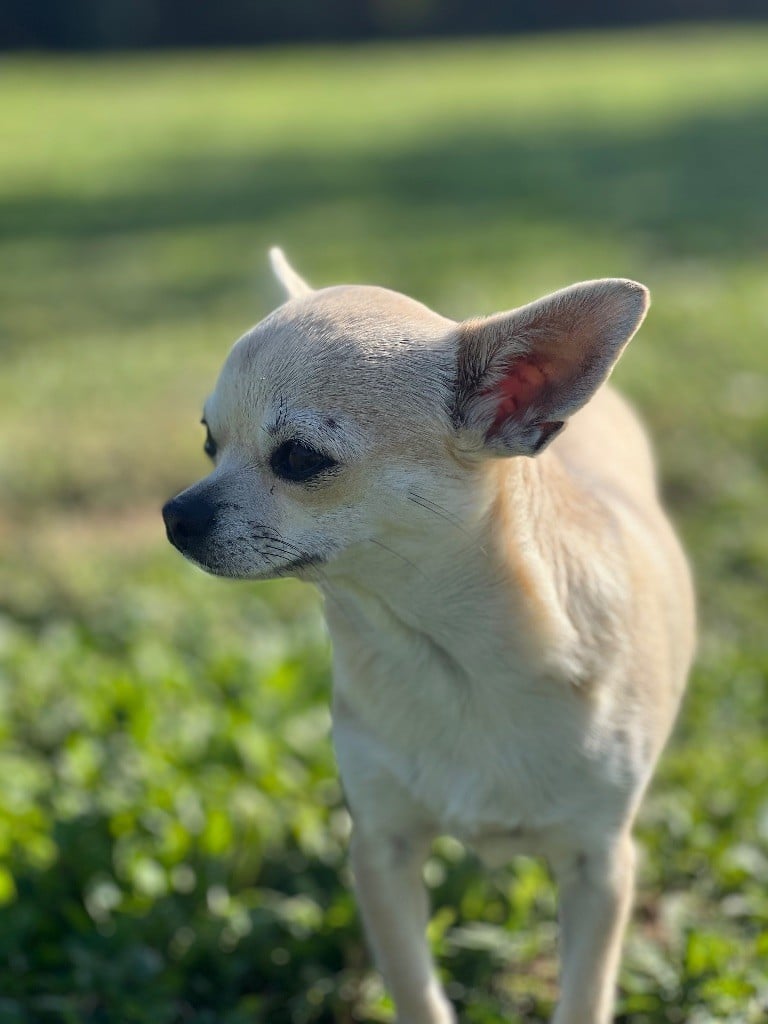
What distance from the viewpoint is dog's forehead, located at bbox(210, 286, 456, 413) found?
8.70 ft

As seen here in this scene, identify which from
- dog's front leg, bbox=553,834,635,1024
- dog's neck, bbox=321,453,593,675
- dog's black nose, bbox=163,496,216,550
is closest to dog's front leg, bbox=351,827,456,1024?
dog's front leg, bbox=553,834,635,1024

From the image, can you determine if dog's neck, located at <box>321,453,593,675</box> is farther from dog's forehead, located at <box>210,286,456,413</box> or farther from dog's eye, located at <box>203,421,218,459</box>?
dog's eye, located at <box>203,421,218,459</box>

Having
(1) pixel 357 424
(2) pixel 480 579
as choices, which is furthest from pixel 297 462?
(2) pixel 480 579

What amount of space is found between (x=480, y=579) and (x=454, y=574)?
56mm

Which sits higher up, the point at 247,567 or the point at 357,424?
the point at 357,424

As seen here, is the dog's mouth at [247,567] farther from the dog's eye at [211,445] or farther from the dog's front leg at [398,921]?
the dog's front leg at [398,921]

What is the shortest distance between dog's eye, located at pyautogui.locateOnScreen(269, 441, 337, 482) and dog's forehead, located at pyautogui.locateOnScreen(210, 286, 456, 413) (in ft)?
0.30

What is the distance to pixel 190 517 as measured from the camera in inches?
106

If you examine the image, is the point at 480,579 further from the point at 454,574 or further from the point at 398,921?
the point at 398,921

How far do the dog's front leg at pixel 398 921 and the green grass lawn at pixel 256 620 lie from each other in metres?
0.28

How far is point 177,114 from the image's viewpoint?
17156mm

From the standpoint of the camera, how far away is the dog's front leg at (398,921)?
3.08 metres

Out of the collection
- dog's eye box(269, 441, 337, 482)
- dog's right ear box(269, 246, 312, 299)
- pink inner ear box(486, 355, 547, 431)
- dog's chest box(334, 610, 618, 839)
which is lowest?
dog's chest box(334, 610, 618, 839)

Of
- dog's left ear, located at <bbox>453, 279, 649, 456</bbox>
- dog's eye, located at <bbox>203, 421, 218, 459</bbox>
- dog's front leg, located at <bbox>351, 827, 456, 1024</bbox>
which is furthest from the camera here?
dog's front leg, located at <bbox>351, 827, 456, 1024</bbox>
